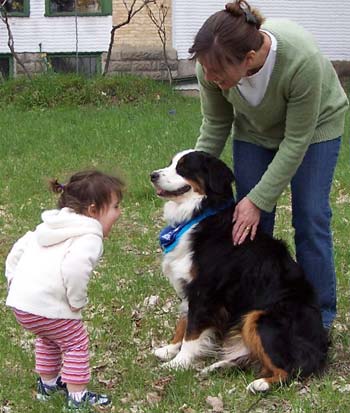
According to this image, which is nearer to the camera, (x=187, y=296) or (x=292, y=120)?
(x=292, y=120)

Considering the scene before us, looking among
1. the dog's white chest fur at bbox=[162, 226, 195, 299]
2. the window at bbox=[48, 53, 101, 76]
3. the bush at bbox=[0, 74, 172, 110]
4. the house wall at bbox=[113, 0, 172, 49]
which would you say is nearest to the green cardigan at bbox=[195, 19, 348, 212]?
the dog's white chest fur at bbox=[162, 226, 195, 299]

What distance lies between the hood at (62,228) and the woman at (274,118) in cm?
102

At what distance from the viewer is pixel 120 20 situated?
66.7 feet

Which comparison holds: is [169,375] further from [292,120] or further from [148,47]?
[148,47]

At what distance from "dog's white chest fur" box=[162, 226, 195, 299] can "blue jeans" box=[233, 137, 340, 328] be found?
54cm

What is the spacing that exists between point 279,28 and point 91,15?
16.2m

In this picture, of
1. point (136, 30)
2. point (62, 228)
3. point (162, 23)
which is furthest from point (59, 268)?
point (136, 30)

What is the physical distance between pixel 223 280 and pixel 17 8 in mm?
16593

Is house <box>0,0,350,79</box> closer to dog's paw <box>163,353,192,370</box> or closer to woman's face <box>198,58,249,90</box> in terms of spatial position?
dog's paw <box>163,353,192,370</box>

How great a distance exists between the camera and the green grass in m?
4.55

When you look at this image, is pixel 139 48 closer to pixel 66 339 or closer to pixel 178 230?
pixel 178 230

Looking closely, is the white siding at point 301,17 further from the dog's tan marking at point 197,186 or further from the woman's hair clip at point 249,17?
the woman's hair clip at point 249,17

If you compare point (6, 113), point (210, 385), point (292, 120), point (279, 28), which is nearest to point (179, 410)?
point (210, 385)

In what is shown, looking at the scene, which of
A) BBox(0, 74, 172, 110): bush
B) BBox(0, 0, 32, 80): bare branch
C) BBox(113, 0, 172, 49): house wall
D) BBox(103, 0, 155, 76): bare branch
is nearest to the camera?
BBox(0, 74, 172, 110): bush
